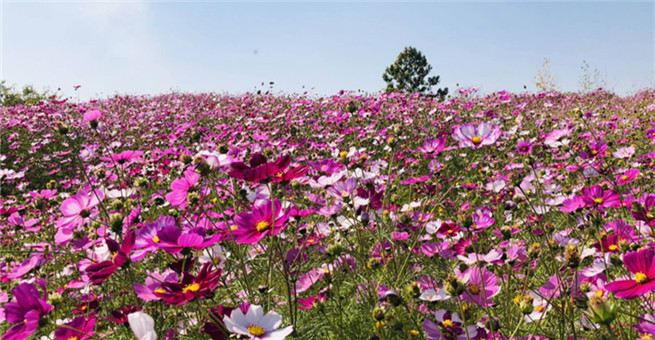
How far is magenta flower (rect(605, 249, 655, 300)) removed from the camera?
0.67 metres

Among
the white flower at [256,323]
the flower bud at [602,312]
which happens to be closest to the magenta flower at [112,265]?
the white flower at [256,323]

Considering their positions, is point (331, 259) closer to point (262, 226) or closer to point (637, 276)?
point (262, 226)

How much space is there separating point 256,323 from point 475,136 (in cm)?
80

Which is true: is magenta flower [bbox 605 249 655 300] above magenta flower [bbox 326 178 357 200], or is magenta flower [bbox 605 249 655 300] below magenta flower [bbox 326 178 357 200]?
below

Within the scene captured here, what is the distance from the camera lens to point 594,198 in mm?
1268

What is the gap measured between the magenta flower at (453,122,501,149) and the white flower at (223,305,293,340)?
2.26ft

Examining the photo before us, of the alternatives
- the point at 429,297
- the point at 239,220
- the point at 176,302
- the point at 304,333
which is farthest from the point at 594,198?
the point at 176,302

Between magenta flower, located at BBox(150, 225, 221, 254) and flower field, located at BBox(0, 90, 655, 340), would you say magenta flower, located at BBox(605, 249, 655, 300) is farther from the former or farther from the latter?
magenta flower, located at BBox(150, 225, 221, 254)

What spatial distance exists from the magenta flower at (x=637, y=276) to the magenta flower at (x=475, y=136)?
437 millimetres

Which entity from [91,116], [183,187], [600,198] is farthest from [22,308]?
[600,198]

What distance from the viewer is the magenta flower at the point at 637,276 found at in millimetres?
674

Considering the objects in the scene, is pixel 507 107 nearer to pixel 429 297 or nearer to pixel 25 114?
pixel 429 297

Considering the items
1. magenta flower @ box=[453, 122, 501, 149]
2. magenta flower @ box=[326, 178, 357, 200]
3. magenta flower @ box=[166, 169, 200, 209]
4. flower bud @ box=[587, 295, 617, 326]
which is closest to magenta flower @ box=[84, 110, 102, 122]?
magenta flower @ box=[166, 169, 200, 209]

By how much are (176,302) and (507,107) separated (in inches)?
247
